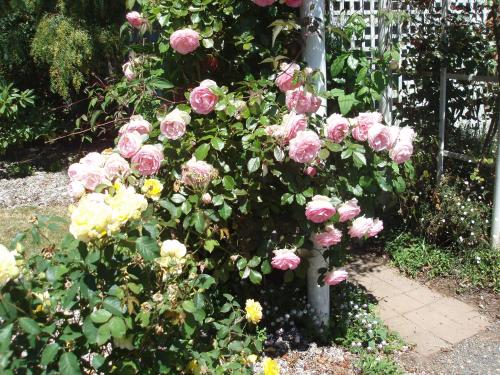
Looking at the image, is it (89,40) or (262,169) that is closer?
(262,169)

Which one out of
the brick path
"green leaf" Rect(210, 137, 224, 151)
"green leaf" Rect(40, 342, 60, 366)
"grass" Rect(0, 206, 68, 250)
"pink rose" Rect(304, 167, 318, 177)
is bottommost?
"grass" Rect(0, 206, 68, 250)

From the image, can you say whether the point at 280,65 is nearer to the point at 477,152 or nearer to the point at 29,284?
the point at 29,284

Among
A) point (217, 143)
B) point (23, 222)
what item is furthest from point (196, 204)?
point (23, 222)

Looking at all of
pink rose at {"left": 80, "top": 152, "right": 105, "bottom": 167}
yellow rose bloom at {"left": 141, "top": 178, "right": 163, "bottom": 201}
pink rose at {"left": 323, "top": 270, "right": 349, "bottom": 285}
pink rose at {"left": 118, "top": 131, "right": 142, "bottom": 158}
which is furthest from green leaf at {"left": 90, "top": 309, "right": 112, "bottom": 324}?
pink rose at {"left": 323, "top": 270, "right": 349, "bottom": 285}

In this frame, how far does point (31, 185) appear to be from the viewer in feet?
23.1

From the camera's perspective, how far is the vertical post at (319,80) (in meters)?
3.06

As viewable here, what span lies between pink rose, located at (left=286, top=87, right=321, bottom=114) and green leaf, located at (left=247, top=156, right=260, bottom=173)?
32 cm

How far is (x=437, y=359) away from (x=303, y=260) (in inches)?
37.4

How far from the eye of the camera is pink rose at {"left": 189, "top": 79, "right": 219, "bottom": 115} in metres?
2.72

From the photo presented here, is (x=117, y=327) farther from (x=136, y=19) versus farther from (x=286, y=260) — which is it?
(x=136, y=19)

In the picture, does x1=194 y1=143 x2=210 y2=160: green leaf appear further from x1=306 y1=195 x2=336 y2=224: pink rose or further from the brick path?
the brick path

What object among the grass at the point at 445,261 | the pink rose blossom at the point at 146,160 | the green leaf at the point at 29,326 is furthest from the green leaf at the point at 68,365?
the grass at the point at 445,261

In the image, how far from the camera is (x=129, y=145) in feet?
8.25

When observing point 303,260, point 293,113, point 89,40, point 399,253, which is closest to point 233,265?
point 303,260
